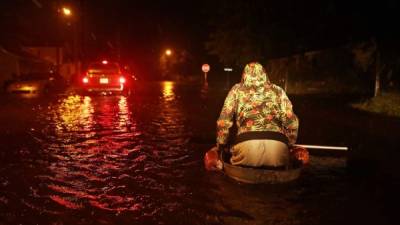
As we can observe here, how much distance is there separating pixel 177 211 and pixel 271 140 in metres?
1.53

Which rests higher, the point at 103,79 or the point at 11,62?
the point at 11,62

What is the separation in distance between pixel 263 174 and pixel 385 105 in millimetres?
11478

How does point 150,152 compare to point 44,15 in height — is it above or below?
below

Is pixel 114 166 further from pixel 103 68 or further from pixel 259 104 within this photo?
pixel 103 68

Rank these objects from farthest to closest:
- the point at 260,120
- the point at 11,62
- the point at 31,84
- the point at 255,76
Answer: the point at 11,62 < the point at 31,84 < the point at 255,76 < the point at 260,120

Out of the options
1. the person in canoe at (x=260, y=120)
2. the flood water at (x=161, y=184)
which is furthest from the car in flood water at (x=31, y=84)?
the person in canoe at (x=260, y=120)

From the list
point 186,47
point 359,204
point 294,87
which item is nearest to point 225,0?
point 294,87

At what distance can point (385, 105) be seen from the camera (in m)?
16.5

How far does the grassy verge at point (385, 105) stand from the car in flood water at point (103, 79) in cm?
1135

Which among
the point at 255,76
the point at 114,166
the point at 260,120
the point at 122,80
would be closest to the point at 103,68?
the point at 122,80

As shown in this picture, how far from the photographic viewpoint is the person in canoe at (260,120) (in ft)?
20.8

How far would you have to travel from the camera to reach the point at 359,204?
20.3ft

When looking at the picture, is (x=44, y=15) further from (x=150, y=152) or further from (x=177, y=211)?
(x=177, y=211)

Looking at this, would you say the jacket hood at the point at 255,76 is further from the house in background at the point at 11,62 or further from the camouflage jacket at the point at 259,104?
the house in background at the point at 11,62
